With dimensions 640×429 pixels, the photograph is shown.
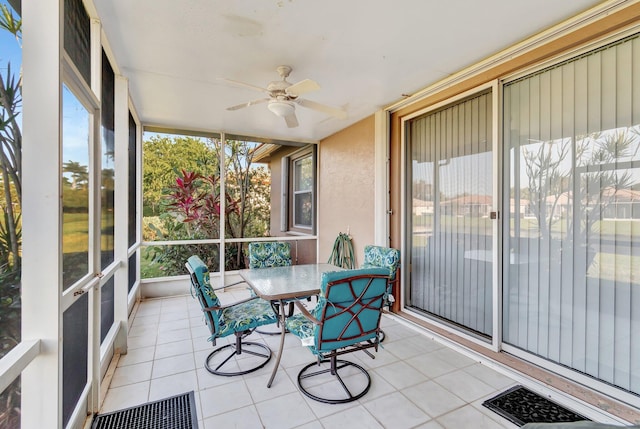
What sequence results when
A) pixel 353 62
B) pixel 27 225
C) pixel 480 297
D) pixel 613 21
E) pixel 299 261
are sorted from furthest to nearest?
pixel 299 261 < pixel 480 297 < pixel 353 62 < pixel 613 21 < pixel 27 225

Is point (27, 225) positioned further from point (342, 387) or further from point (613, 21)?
point (613, 21)

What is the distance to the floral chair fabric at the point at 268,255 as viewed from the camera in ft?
11.5

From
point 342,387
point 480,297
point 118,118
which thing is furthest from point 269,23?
point 480,297

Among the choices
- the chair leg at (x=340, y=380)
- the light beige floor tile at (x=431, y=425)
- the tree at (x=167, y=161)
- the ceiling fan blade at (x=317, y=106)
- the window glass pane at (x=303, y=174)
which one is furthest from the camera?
the window glass pane at (x=303, y=174)

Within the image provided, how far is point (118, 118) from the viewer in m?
2.79

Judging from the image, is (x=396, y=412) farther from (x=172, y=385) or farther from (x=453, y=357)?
(x=172, y=385)

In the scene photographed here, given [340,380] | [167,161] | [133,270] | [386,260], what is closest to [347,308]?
[340,380]

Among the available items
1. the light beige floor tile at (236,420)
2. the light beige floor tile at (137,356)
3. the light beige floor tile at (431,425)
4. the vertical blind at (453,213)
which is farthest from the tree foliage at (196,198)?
the light beige floor tile at (431,425)

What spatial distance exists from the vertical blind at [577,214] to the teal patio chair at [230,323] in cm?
213

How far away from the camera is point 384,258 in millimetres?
3154

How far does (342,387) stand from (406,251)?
188cm

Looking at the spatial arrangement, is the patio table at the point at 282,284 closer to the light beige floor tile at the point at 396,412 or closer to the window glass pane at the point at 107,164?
the light beige floor tile at the point at 396,412

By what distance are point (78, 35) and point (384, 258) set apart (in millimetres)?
2928

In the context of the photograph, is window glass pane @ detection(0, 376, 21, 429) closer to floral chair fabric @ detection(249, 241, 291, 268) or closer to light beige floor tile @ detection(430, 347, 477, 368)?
floral chair fabric @ detection(249, 241, 291, 268)
